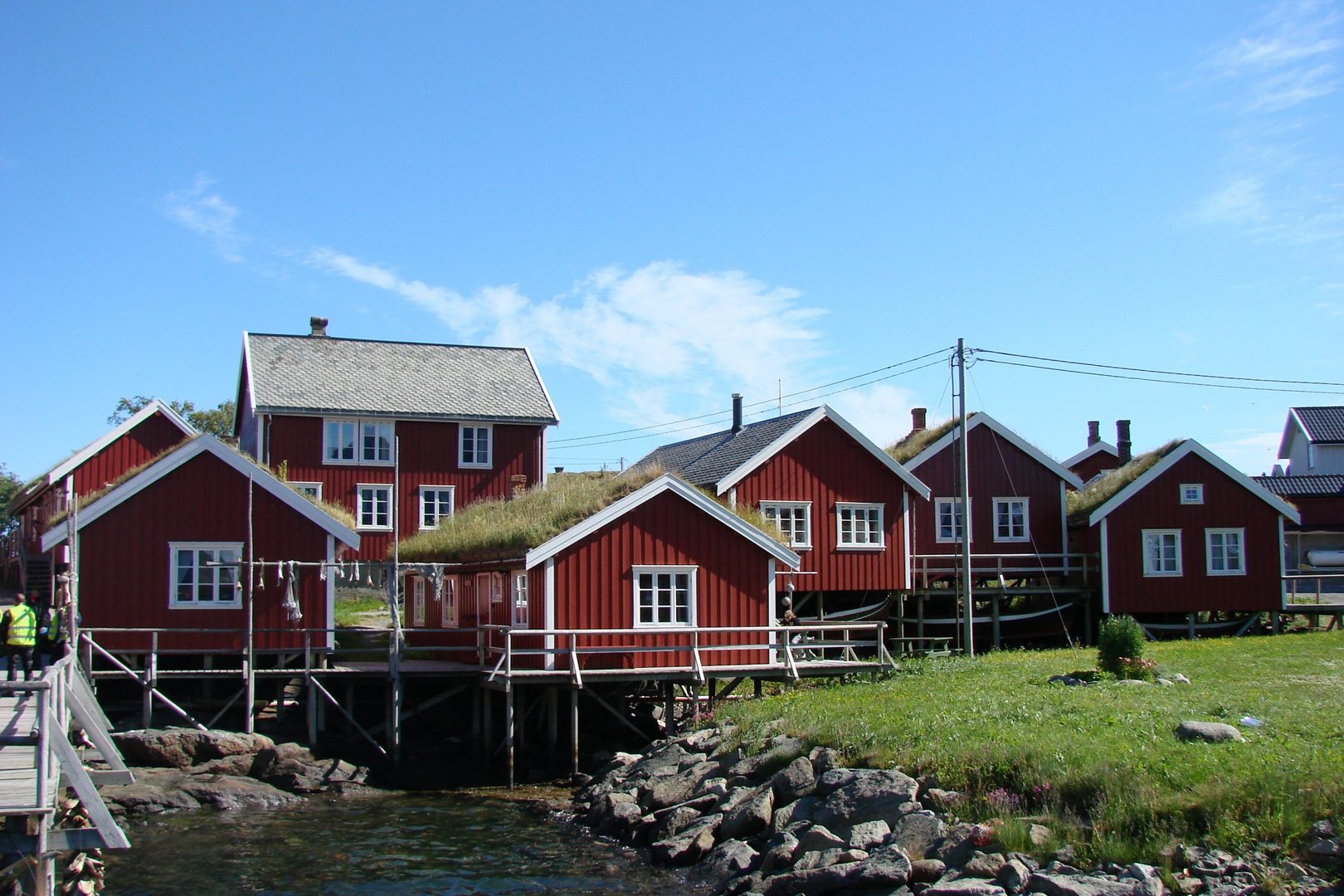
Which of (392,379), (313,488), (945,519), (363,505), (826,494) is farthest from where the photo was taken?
(392,379)

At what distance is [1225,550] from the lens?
36625mm

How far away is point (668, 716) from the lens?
2508 cm

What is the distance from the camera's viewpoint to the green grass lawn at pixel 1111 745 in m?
13.8

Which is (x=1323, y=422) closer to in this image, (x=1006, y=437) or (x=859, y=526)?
(x=1006, y=437)

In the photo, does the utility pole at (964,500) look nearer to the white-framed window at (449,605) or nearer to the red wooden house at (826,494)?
the red wooden house at (826,494)

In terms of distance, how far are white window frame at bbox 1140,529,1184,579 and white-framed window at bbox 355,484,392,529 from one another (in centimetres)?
2219

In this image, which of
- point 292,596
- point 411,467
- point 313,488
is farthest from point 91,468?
point 292,596

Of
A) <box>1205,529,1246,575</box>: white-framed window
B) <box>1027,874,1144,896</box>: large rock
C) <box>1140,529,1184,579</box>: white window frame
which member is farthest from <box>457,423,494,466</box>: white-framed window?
<box>1027,874,1144,896</box>: large rock

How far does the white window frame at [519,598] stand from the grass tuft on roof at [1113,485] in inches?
757

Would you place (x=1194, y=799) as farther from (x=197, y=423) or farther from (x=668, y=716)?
(x=197, y=423)

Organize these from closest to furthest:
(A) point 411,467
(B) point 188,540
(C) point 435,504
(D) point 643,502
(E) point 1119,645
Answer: (E) point 1119,645
(D) point 643,502
(B) point 188,540
(A) point 411,467
(C) point 435,504

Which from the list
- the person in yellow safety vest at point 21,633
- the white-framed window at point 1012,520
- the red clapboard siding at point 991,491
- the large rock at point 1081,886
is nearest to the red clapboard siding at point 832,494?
the red clapboard siding at point 991,491

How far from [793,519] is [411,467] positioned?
1189 centimetres

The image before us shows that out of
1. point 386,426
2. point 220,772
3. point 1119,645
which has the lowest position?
point 220,772
